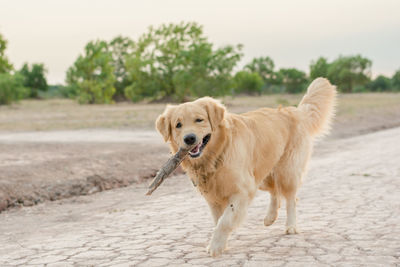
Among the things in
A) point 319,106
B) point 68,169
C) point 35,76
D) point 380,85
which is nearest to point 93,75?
point 35,76

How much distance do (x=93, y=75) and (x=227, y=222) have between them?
51.2 meters

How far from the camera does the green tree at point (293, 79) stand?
3643 inches

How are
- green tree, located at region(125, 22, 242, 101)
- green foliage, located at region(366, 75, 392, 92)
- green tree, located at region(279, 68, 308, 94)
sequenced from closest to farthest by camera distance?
green tree, located at region(125, 22, 242, 101) → green foliage, located at region(366, 75, 392, 92) → green tree, located at region(279, 68, 308, 94)

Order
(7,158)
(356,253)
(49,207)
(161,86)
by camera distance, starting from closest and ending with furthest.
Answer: (356,253), (49,207), (7,158), (161,86)

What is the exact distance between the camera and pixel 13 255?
568 cm

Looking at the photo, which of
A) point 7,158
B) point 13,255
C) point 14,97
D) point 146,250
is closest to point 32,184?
Answer: point 7,158

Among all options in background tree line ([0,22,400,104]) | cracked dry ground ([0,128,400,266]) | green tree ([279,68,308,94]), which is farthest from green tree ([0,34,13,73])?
green tree ([279,68,308,94])

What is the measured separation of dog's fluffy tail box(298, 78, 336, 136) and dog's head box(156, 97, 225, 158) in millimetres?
2188

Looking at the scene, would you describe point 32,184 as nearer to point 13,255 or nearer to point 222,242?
point 13,255

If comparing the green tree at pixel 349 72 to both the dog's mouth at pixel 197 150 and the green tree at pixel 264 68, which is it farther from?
the dog's mouth at pixel 197 150

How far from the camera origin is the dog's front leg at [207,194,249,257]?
201 inches

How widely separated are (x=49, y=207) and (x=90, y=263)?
3893mm

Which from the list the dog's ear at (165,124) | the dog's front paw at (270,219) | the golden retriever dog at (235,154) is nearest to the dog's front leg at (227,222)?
the golden retriever dog at (235,154)

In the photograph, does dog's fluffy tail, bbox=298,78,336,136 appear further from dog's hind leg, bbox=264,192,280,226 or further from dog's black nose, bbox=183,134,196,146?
dog's black nose, bbox=183,134,196,146
